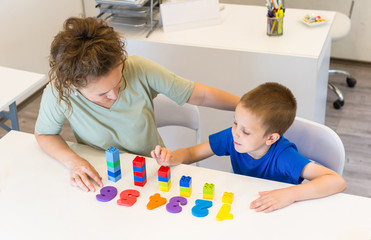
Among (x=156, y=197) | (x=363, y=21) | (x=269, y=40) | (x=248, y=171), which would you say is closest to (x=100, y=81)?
(x=156, y=197)

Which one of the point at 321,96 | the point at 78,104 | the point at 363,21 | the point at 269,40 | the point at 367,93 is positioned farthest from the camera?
the point at 363,21

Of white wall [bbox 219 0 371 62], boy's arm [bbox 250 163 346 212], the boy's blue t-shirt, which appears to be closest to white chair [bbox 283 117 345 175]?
the boy's blue t-shirt

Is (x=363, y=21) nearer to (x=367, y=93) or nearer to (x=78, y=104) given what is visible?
(x=367, y=93)

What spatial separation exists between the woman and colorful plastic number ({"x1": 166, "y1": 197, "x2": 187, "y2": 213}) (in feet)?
0.76

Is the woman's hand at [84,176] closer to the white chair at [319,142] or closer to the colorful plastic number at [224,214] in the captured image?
the colorful plastic number at [224,214]

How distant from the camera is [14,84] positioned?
1.99 m

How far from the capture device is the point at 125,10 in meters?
2.35

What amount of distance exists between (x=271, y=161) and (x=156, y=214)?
0.40 metres

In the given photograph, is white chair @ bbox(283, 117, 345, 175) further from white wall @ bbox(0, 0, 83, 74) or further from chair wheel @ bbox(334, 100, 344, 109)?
white wall @ bbox(0, 0, 83, 74)

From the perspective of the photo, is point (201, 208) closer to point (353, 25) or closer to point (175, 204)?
point (175, 204)

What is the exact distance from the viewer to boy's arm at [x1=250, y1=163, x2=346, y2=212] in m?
1.25

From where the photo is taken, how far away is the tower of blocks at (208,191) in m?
1.28

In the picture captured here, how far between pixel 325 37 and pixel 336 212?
1.23 metres

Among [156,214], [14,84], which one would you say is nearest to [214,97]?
[156,214]
